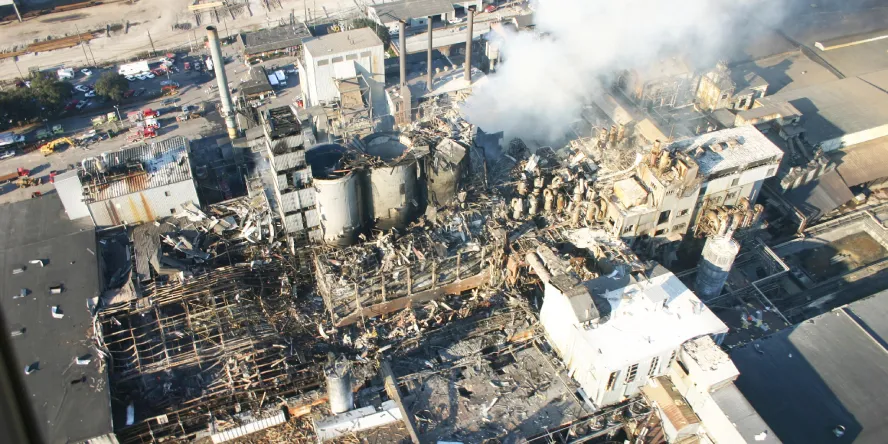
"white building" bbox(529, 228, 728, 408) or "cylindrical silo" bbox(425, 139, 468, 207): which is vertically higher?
"cylindrical silo" bbox(425, 139, 468, 207)

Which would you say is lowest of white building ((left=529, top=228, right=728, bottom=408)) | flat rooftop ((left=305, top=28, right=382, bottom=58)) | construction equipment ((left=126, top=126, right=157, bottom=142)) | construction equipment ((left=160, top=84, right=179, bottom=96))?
construction equipment ((left=126, top=126, right=157, bottom=142))

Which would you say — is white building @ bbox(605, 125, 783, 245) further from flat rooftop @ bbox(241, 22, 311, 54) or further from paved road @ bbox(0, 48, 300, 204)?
flat rooftop @ bbox(241, 22, 311, 54)

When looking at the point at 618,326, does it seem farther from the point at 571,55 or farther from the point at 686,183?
the point at 571,55

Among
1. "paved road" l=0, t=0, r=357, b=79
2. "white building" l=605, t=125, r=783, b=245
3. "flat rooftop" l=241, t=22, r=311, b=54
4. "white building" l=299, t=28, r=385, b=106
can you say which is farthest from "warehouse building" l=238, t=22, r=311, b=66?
"white building" l=605, t=125, r=783, b=245

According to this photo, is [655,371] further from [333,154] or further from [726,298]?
[333,154]

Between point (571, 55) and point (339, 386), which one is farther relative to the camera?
point (571, 55)

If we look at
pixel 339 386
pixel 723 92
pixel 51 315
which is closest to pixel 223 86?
pixel 51 315
